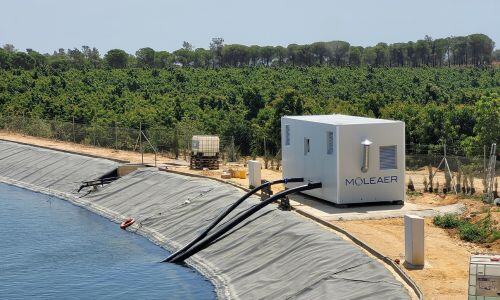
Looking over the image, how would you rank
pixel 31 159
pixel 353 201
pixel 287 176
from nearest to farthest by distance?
pixel 353 201, pixel 287 176, pixel 31 159

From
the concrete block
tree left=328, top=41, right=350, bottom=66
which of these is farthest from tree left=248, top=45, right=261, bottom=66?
the concrete block

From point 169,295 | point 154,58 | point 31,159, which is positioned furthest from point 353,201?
point 154,58

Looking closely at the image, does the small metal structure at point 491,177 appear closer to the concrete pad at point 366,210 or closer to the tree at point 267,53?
the concrete pad at point 366,210

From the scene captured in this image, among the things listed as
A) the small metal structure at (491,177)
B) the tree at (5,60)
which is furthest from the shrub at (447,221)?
the tree at (5,60)

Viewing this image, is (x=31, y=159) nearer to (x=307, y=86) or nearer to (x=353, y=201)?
(x=353, y=201)

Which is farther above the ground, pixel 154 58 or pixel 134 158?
pixel 154 58

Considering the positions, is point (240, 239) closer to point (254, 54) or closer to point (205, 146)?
point (205, 146)

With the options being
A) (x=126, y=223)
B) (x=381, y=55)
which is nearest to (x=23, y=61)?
(x=381, y=55)
